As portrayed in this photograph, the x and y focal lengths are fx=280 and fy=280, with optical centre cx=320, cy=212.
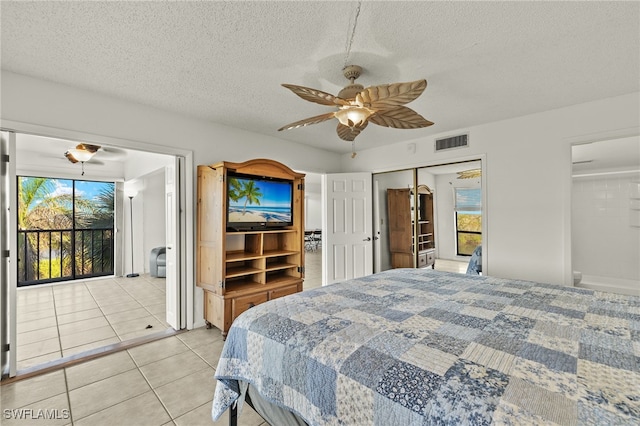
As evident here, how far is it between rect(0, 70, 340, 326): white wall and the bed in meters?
2.19

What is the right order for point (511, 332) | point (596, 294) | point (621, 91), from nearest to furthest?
1. point (511, 332)
2. point (596, 294)
3. point (621, 91)

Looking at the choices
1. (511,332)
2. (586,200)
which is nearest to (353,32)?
(511,332)

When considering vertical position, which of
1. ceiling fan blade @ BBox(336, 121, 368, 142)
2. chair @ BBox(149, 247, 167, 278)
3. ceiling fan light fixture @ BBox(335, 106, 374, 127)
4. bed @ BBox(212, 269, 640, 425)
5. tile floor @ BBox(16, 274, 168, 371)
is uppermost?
ceiling fan blade @ BBox(336, 121, 368, 142)

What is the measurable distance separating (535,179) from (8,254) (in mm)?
4999

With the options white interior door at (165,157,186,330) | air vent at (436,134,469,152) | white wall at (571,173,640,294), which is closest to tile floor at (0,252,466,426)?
white interior door at (165,157,186,330)

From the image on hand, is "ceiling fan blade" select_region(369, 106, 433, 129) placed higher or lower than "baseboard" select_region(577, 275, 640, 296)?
higher

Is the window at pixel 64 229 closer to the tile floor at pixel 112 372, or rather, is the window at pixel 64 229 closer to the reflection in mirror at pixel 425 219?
the tile floor at pixel 112 372

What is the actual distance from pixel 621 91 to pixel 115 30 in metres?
4.15

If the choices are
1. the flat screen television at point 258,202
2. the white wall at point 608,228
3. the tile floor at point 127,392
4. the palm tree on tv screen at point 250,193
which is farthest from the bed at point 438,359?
the white wall at point 608,228

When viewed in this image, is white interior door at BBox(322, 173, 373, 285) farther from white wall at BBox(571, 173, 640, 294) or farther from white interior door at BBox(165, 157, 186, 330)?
white wall at BBox(571, 173, 640, 294)

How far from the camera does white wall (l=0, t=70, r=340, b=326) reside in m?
2.26

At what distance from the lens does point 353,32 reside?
5.71ft

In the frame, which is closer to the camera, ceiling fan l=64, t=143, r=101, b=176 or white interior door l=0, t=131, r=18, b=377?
white interior door l=0, t=131, r=18, b=377

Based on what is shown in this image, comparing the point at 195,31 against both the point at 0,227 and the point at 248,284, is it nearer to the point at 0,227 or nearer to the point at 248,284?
the point at 0,227
